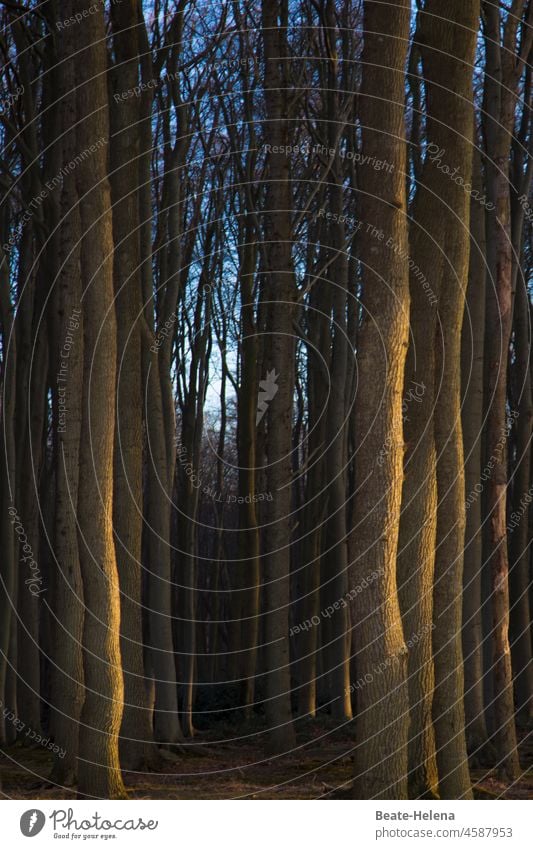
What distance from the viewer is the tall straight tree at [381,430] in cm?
885

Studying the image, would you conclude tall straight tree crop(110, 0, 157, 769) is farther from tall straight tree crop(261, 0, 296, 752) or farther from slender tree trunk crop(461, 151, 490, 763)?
slender tree trunk crop(461, 151, 490, 763)

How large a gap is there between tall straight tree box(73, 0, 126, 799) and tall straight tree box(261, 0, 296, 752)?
15.9ft

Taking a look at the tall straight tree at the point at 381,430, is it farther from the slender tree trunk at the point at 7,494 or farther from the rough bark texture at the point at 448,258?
the slender tree trunk at the point at 7,494

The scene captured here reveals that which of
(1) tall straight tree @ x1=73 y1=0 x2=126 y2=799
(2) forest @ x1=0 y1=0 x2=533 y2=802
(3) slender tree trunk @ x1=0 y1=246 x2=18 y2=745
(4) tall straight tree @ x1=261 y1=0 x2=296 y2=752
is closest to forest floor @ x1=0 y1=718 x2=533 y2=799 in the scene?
(2) forest @ x1=0 y1=0 x2=533 y2=802

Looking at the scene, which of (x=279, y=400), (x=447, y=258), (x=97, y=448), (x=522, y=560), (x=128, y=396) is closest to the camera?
(x=97, y=448)

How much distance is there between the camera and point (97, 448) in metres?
9.84

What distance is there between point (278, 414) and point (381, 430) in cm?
617

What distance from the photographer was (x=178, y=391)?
27297mm

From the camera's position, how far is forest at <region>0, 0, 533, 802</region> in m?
9.27

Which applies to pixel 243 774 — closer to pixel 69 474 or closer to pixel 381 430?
pixel 69 474

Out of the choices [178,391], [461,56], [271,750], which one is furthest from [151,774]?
[178,391]

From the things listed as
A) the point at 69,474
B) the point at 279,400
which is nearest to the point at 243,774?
the point at 69,474

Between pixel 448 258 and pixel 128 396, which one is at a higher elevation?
pixel 448 258

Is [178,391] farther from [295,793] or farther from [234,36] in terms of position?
[295,793]
